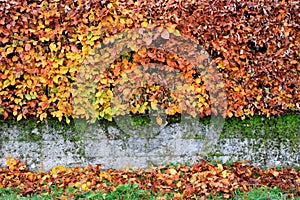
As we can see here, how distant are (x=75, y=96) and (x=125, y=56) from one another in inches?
30.4

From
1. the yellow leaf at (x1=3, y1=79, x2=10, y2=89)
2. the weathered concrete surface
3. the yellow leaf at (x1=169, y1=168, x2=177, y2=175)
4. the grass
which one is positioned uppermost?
the yellow leaf at (x1=3, y1=79, x2=10, y2=89)

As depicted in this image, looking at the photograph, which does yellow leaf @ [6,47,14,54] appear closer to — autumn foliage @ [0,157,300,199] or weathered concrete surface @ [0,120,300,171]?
weathered concrete surface @ [0,120,300,171]

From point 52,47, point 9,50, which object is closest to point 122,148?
point 52,47

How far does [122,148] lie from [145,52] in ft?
4.06

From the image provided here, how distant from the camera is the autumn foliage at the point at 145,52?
4.04m

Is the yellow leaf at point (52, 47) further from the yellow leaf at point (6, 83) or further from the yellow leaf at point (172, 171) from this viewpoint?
the yellow leaf at point (172, 171)

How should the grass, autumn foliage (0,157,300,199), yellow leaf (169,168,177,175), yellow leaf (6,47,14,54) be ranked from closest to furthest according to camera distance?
the grass < autumn foliage (0,157,300,199) < yellow leaf (6,47,14,54) < yellow leaf (169,168,177,175)

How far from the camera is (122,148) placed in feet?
14.3

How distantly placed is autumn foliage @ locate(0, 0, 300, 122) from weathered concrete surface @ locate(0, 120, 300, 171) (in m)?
0.25

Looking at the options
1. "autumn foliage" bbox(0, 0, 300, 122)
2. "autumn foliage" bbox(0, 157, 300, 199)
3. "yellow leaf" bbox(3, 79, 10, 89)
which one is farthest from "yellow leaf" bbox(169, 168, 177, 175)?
"yellow leaf" bbox(3, 79, 10, 89)

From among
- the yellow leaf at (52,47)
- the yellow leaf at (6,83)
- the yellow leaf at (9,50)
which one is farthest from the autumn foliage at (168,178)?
the yellow leaf at (52,47)

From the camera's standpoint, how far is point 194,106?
13.9 ft

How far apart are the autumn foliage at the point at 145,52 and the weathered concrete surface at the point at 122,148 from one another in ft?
0.83

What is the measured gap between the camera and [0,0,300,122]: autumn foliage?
4039 millimetres
